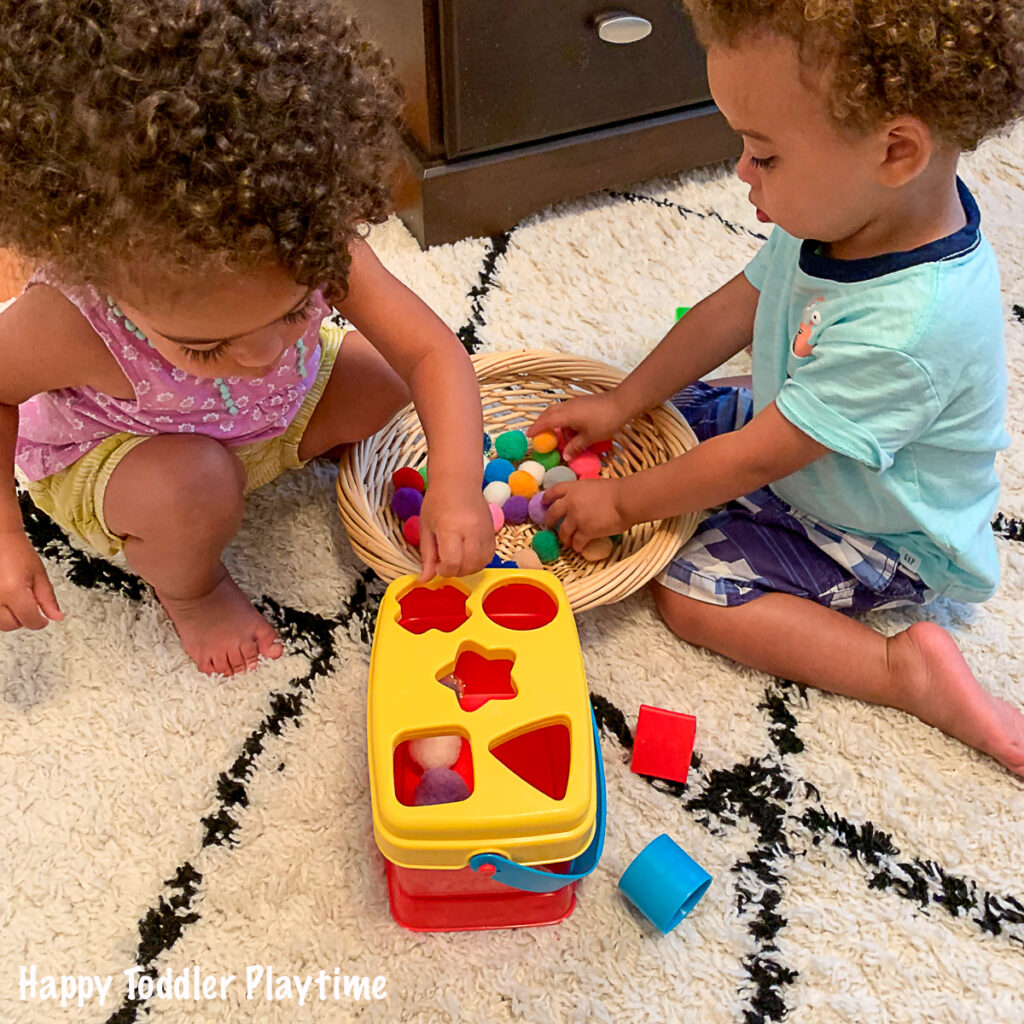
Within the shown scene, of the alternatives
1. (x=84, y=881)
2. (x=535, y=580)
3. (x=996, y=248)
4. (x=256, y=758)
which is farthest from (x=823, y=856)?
(x=996, y=248)

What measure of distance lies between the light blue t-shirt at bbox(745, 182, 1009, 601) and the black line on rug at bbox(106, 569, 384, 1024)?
414mm

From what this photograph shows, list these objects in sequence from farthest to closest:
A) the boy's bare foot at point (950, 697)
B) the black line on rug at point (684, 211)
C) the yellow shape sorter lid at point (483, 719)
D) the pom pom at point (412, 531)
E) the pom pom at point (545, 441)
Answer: the black line on rug at point (684, 211), the pom pom at point (545, 441), the pom pom at point (412, 531), the boy's bare foot at point (950, 697), the yellow shape sorter lid at point (483, 719)

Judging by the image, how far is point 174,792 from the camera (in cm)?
88

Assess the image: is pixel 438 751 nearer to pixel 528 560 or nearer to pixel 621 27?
pixel 528 560

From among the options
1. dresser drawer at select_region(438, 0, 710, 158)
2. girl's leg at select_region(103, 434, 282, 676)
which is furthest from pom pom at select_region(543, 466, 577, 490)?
dresser drawer at select_region(438, 0, 710, 158)

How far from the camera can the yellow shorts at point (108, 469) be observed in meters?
0.87

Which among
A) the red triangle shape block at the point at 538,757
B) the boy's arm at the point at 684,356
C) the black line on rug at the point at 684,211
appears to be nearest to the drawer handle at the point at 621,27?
the black line on rug at the point at 684,211

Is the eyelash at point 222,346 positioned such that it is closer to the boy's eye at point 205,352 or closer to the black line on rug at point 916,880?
the boy's eye at point 205,352

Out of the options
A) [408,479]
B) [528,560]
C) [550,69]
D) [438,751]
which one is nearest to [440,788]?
[438,751]

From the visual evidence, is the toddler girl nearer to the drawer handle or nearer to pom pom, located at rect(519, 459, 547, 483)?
pom pom, located at rect(519, 459, 547, 483)

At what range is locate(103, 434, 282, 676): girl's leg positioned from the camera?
86 cm

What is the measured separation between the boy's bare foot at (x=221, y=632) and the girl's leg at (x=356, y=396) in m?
0.18

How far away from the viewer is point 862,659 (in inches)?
36.8

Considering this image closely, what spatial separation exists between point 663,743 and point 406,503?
33 cm
